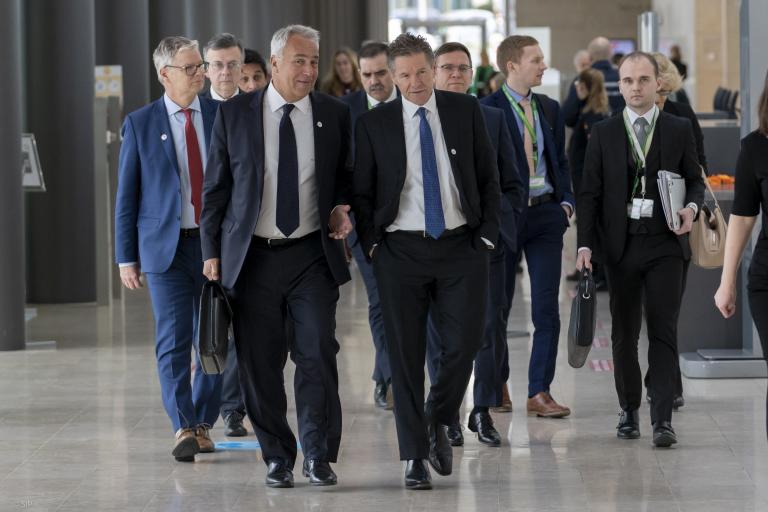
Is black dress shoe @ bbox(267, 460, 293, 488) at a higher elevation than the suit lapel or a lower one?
lower

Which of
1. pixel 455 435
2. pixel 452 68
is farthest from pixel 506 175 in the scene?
pixel 455 435

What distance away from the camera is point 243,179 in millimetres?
5641

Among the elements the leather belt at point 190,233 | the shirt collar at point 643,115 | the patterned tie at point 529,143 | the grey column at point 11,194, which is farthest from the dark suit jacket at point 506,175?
the grey column at point 11,194

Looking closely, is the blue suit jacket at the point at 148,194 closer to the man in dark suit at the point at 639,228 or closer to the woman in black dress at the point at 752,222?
the man in dark suit at the point at 639,228

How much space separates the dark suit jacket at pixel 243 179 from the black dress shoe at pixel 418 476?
73 cm

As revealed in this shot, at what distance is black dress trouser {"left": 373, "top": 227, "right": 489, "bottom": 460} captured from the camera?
18.5 feet

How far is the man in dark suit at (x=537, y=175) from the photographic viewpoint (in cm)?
698

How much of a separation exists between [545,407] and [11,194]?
413 cm

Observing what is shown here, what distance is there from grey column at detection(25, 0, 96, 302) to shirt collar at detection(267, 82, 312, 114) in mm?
7182

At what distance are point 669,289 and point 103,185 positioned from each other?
763 cm

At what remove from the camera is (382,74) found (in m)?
7.52

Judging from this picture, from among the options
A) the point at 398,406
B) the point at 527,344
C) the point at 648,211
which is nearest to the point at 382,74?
the point at 648,211

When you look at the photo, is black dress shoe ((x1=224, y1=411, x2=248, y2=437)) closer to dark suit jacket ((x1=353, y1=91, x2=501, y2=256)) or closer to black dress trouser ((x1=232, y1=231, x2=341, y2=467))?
black dress trouser ((x1=232, y1=231, x2=341, y2=467))

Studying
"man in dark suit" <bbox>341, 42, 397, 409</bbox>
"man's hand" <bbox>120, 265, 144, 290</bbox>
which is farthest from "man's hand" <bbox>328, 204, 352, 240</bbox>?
"man in dark suit" <bbox>341, 42, 397, 409</bbox>
